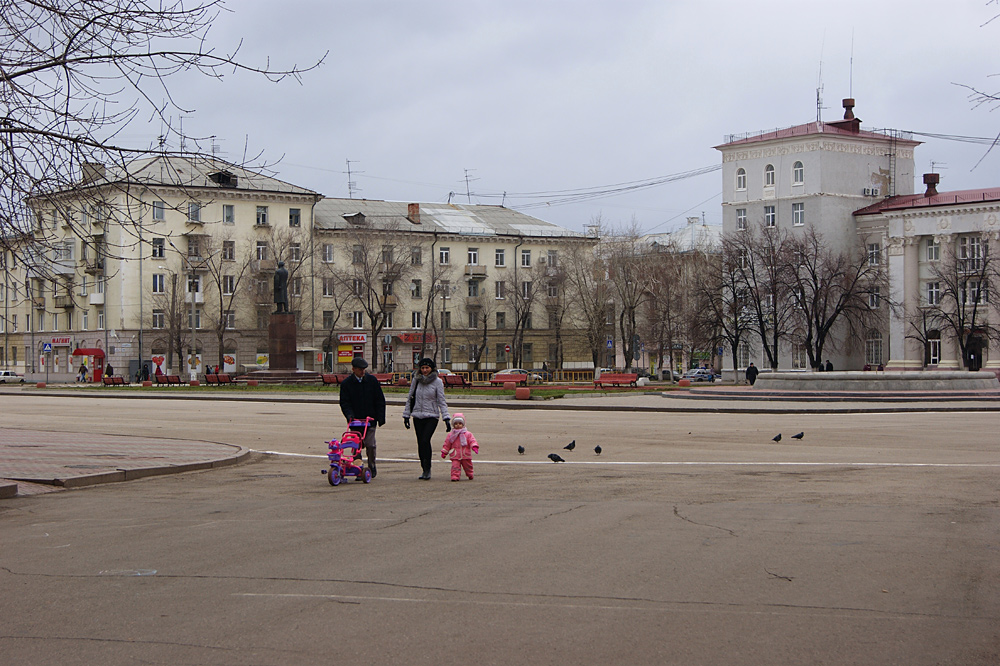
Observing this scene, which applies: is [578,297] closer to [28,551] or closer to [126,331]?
[126,331]

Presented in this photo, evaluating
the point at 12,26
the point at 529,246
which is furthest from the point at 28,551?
the point at 529,246

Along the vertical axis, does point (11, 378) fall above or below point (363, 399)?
below

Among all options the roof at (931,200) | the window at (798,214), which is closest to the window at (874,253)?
the roof at (931,200)

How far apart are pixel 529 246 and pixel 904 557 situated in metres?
84.6

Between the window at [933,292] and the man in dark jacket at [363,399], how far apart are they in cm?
7083

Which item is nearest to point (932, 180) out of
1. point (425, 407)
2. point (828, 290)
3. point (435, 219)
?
point (828, 290)

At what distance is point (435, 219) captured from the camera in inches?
3607

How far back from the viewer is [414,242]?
87.4 m

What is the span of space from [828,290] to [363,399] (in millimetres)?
58962

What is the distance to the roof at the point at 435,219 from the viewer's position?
287ft

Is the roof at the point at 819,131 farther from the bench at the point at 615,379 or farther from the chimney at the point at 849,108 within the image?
the bench at the point at 615,379

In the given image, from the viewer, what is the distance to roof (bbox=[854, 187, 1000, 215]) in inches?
2987

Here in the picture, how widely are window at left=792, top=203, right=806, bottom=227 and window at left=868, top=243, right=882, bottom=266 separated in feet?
18.4

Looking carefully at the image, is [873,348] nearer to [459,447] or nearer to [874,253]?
[874,253]
